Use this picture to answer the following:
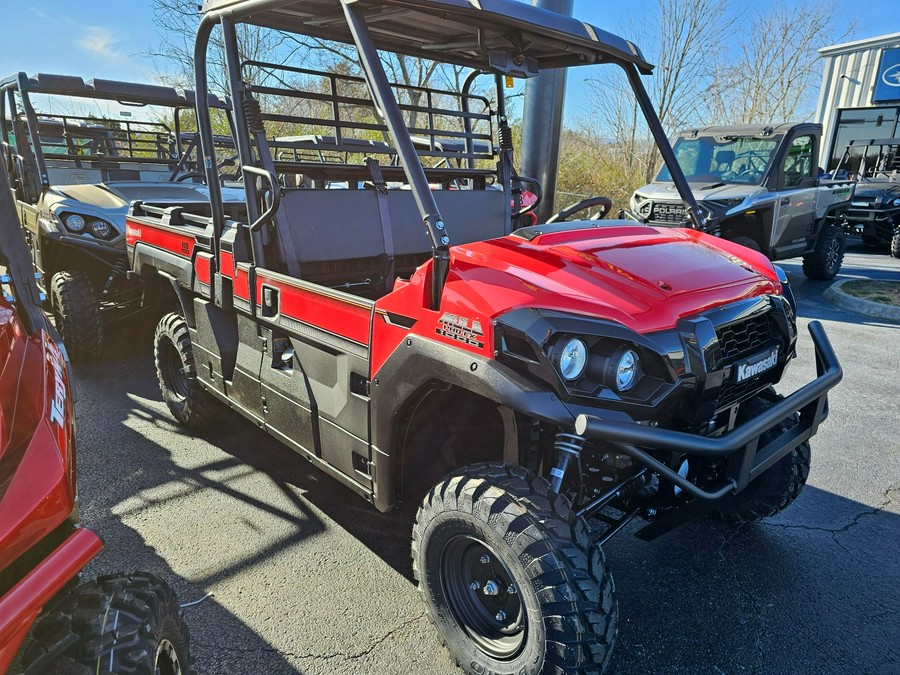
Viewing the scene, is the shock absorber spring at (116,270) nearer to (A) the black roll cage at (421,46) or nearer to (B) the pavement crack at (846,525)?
(A) the black roll cage at (421,46)

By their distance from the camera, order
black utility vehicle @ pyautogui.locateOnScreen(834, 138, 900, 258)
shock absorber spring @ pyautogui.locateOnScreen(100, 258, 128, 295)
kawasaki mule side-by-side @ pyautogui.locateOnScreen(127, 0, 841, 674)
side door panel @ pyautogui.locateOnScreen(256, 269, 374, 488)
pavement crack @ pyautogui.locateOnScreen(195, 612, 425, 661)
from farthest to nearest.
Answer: black utility vehicle @ pyautogui.locateOnScreen(834, 138, 900, 258) < shock absorber spring @ pyautogui.locateOnScreen(100, 258, 128, 295) < side door panel @ pyautogui.locateOnScreen(256, 269, 374, 488) < pavement crack @ pyautogui.locateOnScreen(195, 612, 425, 661) < kawasaki mule side-by-side @ pyautogui.locateOnScreen(127, 0, 841, 674)

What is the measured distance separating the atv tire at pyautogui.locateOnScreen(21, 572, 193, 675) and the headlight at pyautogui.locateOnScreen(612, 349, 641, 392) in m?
1.33

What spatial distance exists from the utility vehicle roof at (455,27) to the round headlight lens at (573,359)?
106 centimetres

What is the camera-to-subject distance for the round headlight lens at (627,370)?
1.78 m

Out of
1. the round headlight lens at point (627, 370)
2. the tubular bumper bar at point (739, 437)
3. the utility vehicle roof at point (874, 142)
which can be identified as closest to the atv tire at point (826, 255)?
the utility vehicle roof at point (874, 142)

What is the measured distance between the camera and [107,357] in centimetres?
523

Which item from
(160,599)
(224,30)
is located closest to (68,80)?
(224,30)

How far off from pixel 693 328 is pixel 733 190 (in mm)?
7152

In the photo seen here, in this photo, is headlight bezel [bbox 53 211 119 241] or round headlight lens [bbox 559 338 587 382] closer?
round headlight lens [bbox 559 338 587 382]

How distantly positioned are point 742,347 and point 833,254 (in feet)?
26.9

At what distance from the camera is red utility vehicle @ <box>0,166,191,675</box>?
3.93 feet

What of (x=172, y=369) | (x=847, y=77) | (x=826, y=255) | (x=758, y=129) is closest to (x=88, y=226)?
(x=172, y=369)

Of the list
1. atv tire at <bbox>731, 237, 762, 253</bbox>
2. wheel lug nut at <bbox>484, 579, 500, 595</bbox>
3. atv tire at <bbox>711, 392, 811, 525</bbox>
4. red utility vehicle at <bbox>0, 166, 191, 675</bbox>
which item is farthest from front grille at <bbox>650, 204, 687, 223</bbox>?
red utility vehicle at <bbox>0, 166, 191, 675</bbox>

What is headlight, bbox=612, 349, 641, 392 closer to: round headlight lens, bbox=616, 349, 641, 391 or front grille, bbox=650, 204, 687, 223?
Answer: round headlight lens, bbox=616, 349, 641, 391
